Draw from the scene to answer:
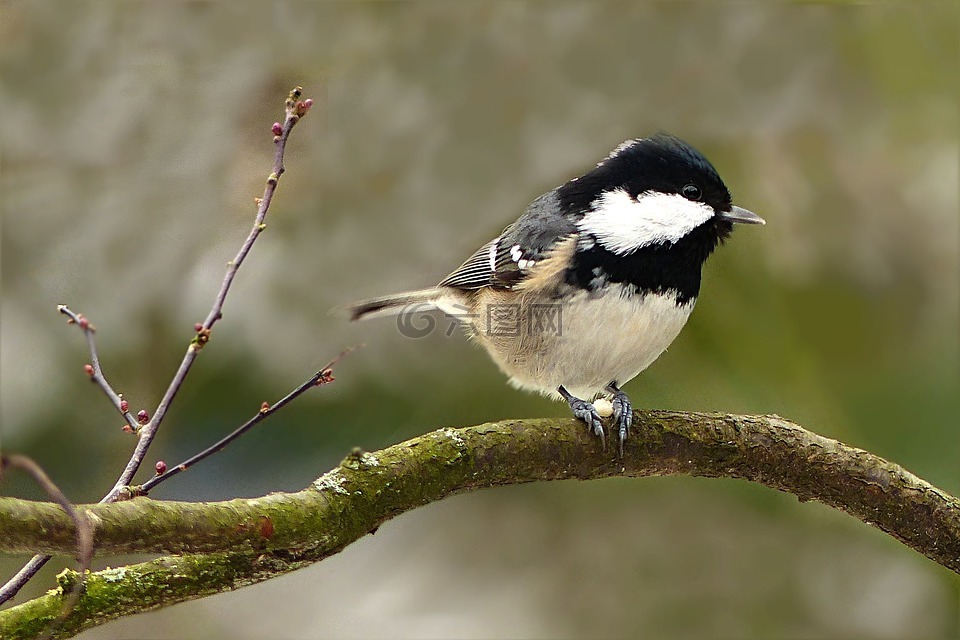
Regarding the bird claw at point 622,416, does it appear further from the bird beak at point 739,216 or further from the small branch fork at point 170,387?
the small branch fork at point 170,387

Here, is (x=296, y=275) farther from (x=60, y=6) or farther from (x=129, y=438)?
(x=60, y=6)

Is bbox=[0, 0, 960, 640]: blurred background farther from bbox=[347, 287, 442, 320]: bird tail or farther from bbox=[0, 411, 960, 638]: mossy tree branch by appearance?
bbox=[0, 411, 960, 638]: mossy tree branch

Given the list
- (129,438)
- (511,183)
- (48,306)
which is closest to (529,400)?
(511,183)

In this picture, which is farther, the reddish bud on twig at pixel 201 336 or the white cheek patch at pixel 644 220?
the white cheek patch at pixel 644 220

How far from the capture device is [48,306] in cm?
200

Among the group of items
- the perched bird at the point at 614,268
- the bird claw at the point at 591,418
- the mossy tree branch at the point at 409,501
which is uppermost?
the perched bird at the point at 614,268

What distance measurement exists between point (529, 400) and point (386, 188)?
58 cm

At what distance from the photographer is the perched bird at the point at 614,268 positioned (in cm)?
156

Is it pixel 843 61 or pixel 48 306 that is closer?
pixel 48 306

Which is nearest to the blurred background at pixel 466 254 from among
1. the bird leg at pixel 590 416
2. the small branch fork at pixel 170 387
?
the bird leg at pixel 590 416

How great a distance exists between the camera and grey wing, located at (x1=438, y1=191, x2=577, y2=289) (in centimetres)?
167

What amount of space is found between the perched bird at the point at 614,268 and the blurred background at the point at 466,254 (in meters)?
0.39

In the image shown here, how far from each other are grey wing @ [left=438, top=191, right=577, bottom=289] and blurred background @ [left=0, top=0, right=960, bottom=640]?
22 centimetres

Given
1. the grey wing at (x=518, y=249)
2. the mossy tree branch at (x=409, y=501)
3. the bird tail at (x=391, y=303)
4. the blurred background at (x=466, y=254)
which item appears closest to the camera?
the mossy tree branch at (x=409, y=501)
